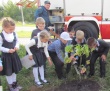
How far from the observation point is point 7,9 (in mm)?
18969

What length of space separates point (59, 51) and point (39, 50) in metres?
0.38

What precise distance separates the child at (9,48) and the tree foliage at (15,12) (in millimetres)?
13602

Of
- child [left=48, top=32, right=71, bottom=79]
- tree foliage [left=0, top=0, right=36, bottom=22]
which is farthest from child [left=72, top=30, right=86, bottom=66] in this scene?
tree foliage [left=0, top=0, right=36, bottom=22]

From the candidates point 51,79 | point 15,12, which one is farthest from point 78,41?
point 15,12

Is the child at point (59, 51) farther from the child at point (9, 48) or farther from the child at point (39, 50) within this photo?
the child at point (9, 48)

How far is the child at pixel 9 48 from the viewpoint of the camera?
13.5 feet

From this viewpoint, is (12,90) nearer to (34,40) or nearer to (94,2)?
(34,40)

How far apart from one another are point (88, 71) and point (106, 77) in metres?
0.43

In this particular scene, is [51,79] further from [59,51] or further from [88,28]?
[88,28]

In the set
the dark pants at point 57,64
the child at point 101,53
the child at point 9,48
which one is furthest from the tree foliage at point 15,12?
the child at point 9,48

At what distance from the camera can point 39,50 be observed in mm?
4613

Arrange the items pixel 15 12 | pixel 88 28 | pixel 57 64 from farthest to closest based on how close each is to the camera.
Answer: pixel 15 12 → pixel 88 28 → pixel 57 64

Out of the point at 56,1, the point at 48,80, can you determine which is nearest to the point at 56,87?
the point at 48,80

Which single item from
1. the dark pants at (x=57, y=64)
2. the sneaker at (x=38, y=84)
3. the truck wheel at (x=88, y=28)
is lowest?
the sneaker at (x=38, y=84)
